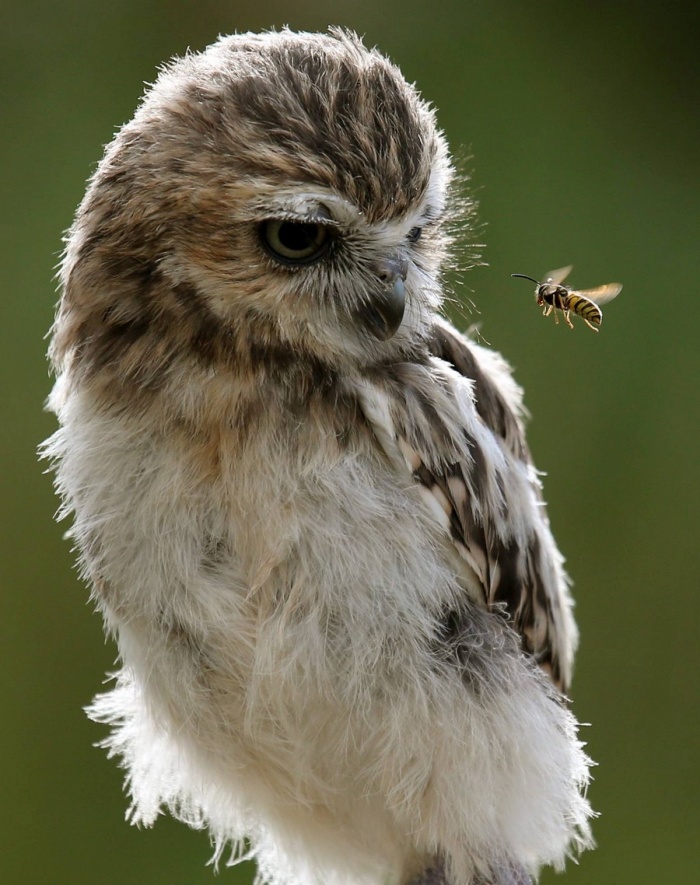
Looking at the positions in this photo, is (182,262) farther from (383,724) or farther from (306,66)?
(383,724)

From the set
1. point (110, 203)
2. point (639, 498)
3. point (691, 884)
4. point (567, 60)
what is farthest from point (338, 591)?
point (567, 60)

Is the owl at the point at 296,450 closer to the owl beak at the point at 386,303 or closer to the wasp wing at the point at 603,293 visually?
the owl beak at the point at 386,303

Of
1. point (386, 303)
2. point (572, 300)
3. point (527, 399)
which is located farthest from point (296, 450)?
point (527, 399)

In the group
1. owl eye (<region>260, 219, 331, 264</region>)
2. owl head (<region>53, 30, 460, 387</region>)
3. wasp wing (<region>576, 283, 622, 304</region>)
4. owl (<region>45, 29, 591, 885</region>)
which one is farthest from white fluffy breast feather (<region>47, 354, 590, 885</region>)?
wasp wing (<region>576, 283, 622, 304</region>)

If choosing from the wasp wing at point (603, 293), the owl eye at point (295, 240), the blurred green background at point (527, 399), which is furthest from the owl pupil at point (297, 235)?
the blurred green background at point (527, 399)

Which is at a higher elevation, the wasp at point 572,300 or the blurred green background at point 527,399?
the blurred green background at point 527,399

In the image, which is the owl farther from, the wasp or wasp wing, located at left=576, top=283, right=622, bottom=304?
wasp wing, located at left=576, top=283, right=622, bottom=304
